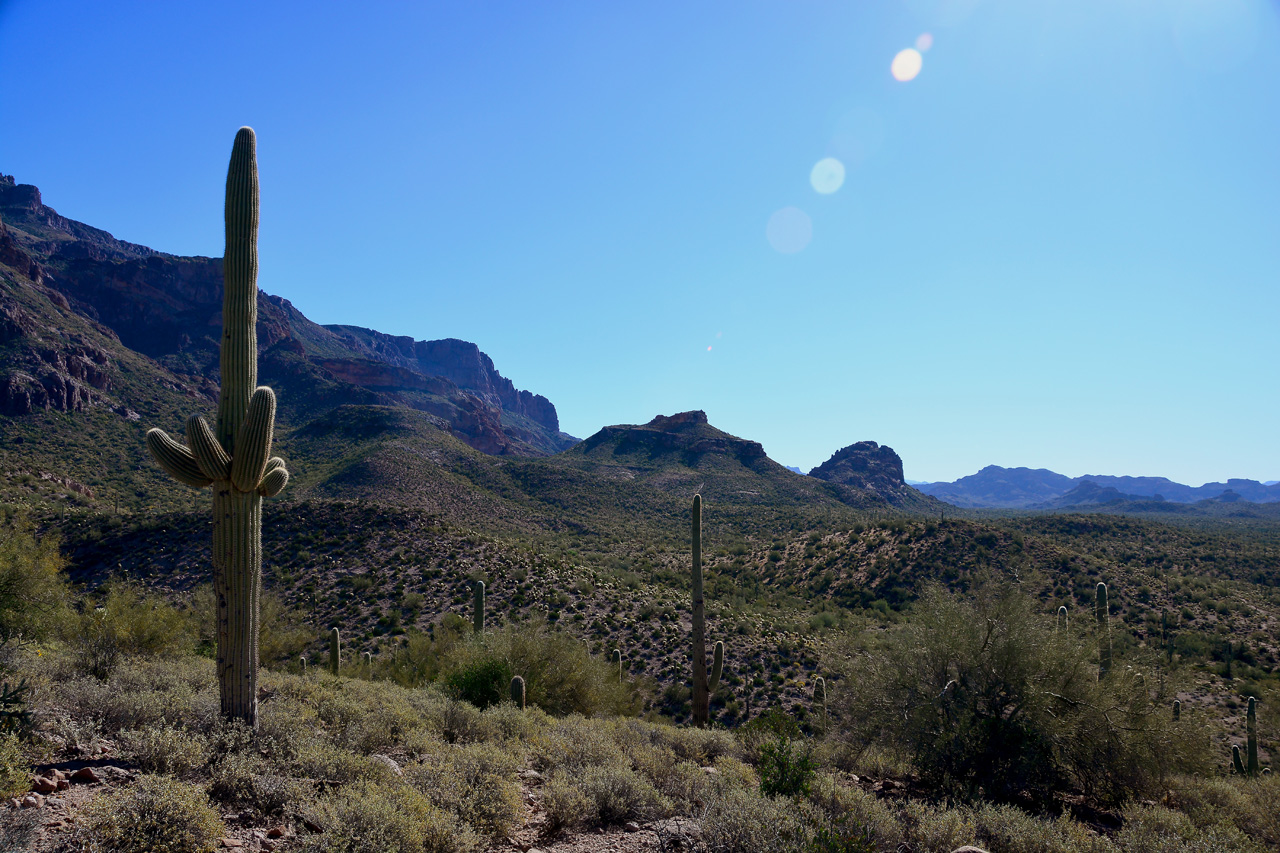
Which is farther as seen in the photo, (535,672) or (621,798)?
(535,672)

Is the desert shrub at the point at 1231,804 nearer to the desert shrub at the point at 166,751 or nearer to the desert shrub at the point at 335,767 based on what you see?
the desert shrub at the point at 335,767

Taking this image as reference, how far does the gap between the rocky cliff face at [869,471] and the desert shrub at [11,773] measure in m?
108

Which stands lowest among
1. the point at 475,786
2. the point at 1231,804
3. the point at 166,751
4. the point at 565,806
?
the point at 1231,804

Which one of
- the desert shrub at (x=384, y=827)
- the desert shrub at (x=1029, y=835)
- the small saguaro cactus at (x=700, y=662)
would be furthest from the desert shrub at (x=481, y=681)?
the desert shrub at (x=1029, y=835)

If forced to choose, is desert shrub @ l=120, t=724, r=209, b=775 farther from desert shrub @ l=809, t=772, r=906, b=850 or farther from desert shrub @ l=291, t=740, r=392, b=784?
desert shrub @ l=809, t=772, r=906, b=850

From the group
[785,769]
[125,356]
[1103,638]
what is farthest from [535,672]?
[125,356]

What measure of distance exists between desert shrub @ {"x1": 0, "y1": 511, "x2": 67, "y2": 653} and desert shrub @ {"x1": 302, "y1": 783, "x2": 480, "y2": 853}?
10.3m

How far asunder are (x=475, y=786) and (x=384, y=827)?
167cm

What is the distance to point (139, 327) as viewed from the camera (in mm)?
86125

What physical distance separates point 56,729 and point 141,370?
70103 millimetres

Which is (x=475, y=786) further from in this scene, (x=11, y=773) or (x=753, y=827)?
(x=11, y=773)

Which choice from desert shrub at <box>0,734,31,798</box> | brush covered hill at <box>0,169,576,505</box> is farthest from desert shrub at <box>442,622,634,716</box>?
brush covered hill at <box>0,169,576,505</box>

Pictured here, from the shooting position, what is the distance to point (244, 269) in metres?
7.22

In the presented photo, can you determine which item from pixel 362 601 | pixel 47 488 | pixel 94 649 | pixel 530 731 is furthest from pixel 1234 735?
pixel 47 488
